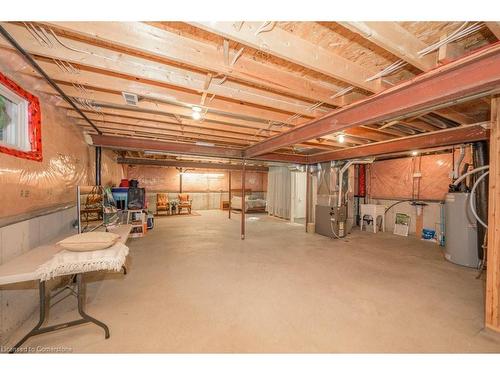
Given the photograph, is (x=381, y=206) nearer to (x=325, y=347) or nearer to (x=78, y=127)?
(x=325, y=347)

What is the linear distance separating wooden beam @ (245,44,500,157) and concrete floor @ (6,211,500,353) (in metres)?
1.94

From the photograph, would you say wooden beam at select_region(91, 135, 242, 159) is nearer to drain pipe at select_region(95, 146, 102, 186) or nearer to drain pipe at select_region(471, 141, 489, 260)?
drain pipe at select_region(95, 146, 102, 186)

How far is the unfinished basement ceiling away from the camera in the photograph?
1326mm

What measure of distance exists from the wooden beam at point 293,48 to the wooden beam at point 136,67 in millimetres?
597

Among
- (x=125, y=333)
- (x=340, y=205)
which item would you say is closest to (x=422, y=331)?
(x=125, y=333)

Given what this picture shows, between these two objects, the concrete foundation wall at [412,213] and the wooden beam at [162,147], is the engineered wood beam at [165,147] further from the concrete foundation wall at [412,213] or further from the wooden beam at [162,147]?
the concrete foundation wall at [412,213]

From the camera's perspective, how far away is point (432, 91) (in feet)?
5.46

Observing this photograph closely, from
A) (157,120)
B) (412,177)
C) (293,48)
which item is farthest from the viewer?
(412,177)

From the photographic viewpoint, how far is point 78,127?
10.8 feet

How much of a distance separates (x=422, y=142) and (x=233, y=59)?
3569 mm

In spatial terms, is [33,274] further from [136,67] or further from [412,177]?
[412,177]

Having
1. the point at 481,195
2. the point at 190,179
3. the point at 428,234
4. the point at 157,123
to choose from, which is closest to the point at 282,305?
the point at 157,123

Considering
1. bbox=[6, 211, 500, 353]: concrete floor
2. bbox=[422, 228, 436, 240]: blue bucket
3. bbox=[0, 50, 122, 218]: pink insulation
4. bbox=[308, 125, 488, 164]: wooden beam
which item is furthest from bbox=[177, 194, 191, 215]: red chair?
bbox=[422, 228, 436, 240]: blue bucket

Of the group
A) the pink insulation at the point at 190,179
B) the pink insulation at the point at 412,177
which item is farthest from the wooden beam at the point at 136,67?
the pink insulation at the point at 190,179
